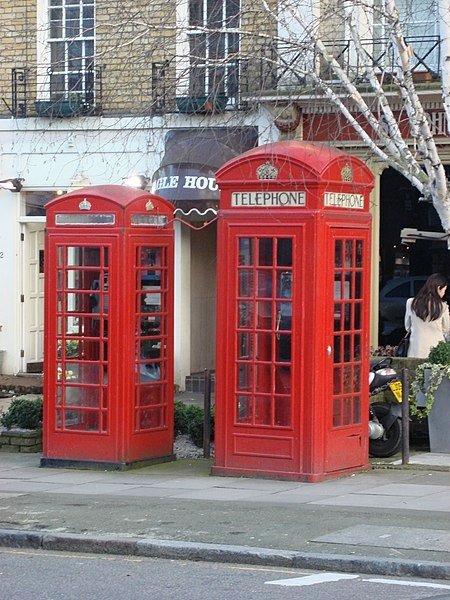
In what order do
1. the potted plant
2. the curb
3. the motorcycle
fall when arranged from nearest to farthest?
the curb → the potted plant → the motorcycle

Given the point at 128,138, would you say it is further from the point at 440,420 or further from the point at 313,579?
the point at 313,579

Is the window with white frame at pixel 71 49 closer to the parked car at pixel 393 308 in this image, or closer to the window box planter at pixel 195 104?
the window box planter at pixel 195 104

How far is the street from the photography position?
24.6ft

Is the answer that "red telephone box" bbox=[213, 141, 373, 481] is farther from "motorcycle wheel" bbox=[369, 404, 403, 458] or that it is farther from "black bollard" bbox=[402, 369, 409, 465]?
"motorcycle wheel" bbox=[369, 404, 403, 458]

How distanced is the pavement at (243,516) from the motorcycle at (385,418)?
32cm

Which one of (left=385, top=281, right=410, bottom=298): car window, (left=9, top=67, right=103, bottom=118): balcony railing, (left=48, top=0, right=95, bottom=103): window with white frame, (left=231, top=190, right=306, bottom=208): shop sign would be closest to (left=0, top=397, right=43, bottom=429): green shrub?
(left=231, top=190, right=306, bottom=208): shop sign

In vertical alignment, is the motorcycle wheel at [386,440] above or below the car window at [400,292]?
below

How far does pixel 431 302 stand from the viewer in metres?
14.0

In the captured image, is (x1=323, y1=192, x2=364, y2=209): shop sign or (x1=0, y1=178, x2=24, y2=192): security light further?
(x1=0, y1=178, x2=24, y2=192): security light

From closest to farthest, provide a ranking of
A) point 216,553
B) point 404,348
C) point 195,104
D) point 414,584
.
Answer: point 414,584 → point 216,553 → point 404,348 → point 195,104

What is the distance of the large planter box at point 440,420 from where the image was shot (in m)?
12.8

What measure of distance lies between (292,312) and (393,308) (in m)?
8.09

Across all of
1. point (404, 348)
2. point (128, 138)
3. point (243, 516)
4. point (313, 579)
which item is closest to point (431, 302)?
point (404, 348)

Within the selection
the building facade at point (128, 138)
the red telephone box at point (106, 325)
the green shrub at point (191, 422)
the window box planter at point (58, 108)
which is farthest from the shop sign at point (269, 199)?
the window box planter at point (58, 108)
